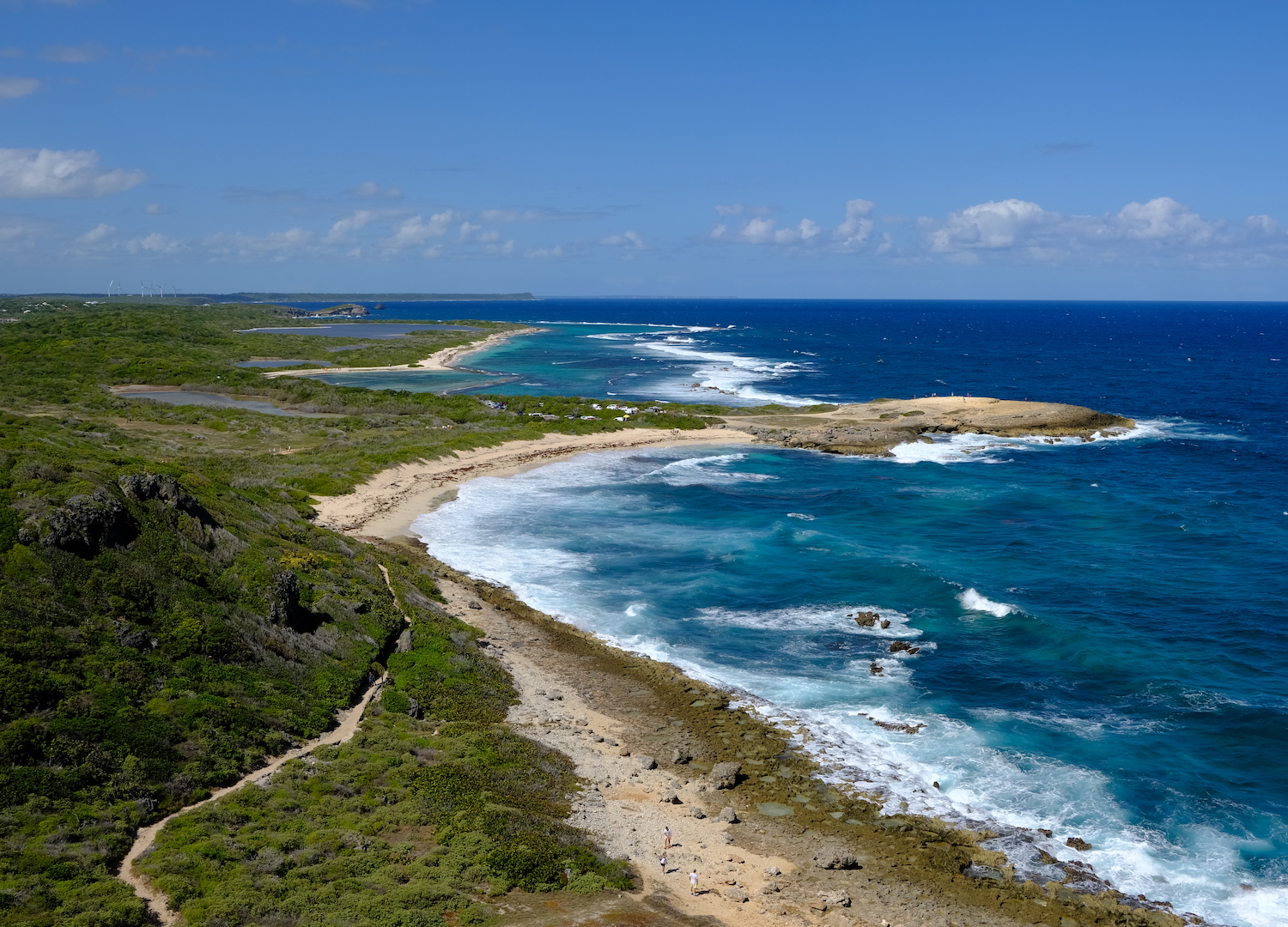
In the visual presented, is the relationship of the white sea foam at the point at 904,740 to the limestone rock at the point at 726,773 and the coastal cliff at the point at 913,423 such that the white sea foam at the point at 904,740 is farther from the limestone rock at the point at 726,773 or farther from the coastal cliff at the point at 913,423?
the coastal cliff at the point at 913,423

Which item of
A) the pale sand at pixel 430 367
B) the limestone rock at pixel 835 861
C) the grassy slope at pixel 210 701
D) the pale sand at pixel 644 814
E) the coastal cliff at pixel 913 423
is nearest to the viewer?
the grassy slope at pixel 210 701

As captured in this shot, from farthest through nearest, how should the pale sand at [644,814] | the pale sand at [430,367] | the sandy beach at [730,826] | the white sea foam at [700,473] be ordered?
the pale sand at [430,367], the white sea foam at [700,473], the pale sand at [644,814], the sandy beach at [730,826]

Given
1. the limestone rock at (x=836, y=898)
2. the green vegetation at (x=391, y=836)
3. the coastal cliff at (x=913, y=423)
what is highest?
the coastal cliff at (x=913, y=423)

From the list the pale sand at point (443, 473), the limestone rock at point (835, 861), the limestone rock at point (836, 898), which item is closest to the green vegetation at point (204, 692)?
the limestone rock at point (836, 898)

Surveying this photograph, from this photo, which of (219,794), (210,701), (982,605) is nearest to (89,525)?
(210,701)

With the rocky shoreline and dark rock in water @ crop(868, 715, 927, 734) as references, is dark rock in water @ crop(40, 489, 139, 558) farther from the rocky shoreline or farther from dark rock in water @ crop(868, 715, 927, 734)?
dark rock in water @ crop(868, 715, 927, 734)

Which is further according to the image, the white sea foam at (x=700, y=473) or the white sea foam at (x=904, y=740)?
the white sea foam at (x=700, y=473)

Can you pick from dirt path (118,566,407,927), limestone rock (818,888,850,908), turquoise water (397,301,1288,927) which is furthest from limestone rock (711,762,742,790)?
dirt path (118,566,407,927)
